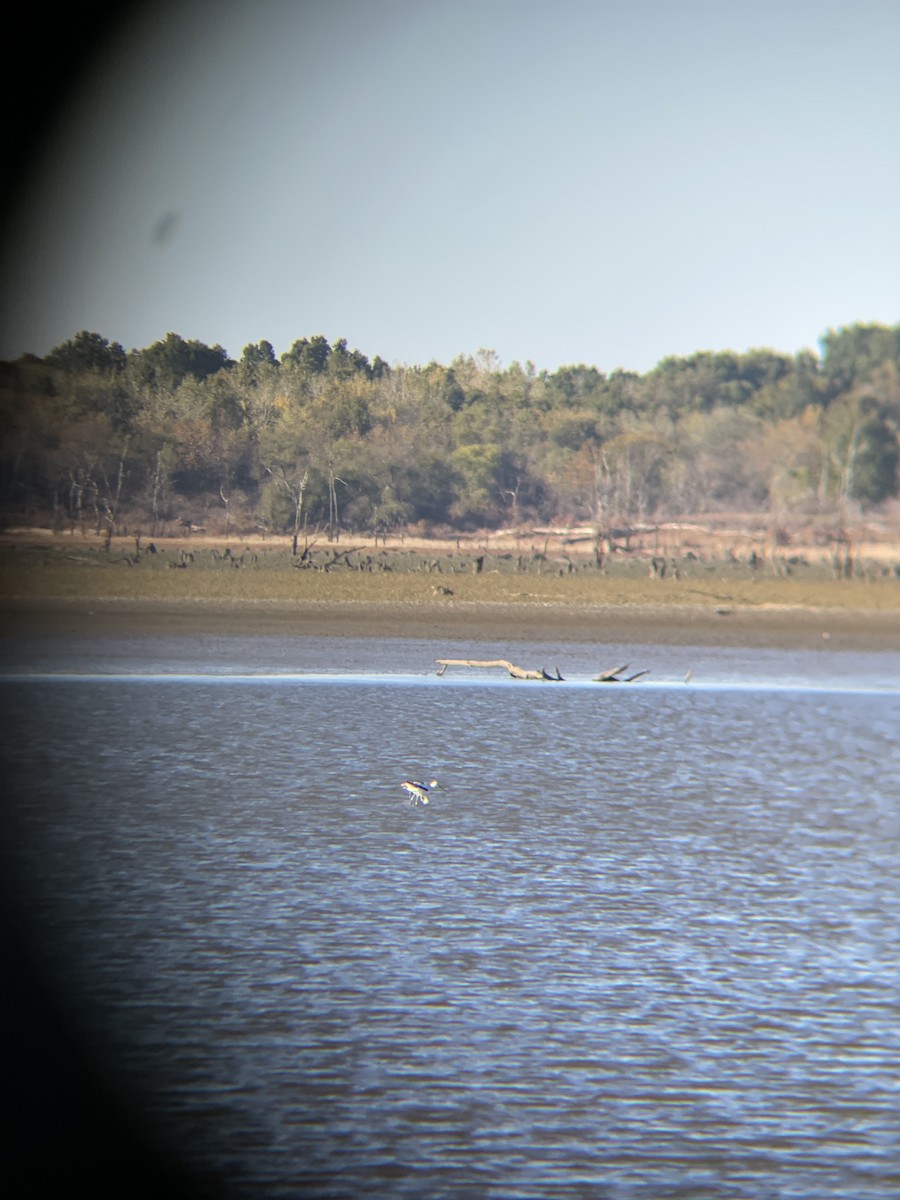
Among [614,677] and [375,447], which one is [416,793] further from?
[375,447]

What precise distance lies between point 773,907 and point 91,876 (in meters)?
4.27

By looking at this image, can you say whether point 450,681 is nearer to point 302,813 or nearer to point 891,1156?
point 302,813

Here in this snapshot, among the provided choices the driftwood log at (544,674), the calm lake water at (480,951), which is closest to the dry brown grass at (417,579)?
the driftwood log at (544,674)

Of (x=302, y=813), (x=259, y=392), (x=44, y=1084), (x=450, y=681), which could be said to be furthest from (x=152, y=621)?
(x=259, y=392)

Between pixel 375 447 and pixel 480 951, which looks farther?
pixel 375 447

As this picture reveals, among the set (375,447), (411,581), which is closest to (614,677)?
(411,581)

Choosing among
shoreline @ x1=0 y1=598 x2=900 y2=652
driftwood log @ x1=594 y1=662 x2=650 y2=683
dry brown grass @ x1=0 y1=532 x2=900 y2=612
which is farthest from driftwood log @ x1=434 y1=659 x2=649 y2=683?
dry brown grass @ x1=0 y1=532 x2=900 y2=612

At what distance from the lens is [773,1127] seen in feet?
20.2

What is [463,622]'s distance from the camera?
36.3 m

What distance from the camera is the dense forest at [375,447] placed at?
214 feet

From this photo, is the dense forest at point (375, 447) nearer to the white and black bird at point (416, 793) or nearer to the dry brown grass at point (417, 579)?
the dry brown grass at point (417, 579)

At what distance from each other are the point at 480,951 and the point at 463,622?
91.4 ft

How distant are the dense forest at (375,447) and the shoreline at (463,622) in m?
23.0

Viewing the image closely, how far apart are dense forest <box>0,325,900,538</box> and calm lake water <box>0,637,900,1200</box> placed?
46636 mm
